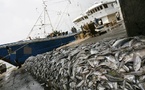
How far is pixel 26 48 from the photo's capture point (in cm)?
2447

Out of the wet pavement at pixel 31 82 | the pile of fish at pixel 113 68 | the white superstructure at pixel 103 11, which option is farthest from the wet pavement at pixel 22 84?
the white superstructure at pixel 103 11

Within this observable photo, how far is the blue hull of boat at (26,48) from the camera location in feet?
73.8

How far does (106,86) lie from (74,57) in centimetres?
214

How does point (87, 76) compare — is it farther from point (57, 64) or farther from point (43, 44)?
point (43, 44)

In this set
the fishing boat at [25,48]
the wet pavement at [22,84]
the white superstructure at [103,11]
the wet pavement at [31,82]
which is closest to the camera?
the wet pavement at [31,82]

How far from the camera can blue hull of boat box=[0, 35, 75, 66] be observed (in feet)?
73.8

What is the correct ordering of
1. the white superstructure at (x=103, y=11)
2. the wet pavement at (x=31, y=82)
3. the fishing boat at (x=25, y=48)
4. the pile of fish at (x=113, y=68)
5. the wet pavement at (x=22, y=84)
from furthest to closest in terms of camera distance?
the white superstructure at (x=103, y=11)
the fishing boat at (x=25, y=48)
the wet pavement at (x=22, y=84)
the wet pavement at (x=31, y=82)
the pile of fish at (x=113, y=68)

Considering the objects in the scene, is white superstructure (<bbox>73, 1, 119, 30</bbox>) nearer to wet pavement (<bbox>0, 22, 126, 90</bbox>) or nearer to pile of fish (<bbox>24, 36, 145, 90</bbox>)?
wet pavement (<bbox>0, 22, 126, 90</bbox>)

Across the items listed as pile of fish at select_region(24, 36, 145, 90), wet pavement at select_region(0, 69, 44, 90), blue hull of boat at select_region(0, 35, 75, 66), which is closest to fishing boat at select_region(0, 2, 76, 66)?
blue hull of boat at select_region(0, 35, 75, 66)

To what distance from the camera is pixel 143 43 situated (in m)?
3.57

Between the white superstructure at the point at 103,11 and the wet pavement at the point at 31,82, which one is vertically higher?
the white superstructure at the point at 103,11

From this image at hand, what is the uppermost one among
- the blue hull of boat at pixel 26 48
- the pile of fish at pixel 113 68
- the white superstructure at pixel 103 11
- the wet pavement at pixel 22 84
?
the white superstructure at pixel 103 11

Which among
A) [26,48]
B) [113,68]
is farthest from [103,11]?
[113,68]

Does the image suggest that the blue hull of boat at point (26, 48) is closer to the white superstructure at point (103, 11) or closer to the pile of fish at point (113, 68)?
the white superstructure at point (103, 11)
